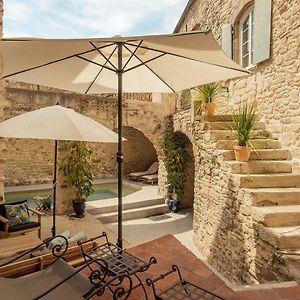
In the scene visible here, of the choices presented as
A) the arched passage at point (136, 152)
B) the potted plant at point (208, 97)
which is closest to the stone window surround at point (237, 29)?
the potted plant at point (208, 97)

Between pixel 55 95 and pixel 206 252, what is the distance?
5414 mm

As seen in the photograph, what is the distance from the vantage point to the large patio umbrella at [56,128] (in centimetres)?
322

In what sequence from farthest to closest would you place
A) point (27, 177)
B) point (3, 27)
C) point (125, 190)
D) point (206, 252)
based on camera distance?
point (27, 177), point (125, 190), point (206, 252), point (3, 27)

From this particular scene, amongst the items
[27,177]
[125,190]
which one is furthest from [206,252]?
[27,177]

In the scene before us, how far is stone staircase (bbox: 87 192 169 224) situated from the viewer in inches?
309

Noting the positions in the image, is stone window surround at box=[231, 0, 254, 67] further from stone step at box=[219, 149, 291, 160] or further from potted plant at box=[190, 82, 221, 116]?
stone step at box=[219, 149, 291, 160]

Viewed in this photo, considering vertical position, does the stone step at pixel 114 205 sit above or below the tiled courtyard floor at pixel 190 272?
below

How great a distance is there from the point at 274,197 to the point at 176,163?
5454 mm

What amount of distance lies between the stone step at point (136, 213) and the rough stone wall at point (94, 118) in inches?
82.6

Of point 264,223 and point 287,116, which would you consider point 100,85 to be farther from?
point 287,116

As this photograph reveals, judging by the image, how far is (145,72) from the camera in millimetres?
3773

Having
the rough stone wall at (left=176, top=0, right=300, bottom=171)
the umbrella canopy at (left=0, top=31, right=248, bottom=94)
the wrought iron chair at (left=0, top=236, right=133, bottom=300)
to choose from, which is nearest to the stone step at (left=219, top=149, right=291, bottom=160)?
the rough stone wall at (left=176, top=0, right=300, bottom=171)

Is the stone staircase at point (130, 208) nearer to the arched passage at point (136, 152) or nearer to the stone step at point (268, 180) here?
the stone step at point (268, 180)

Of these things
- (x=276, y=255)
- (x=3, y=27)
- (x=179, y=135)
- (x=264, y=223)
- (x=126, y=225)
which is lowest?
(x=126, y=225)
